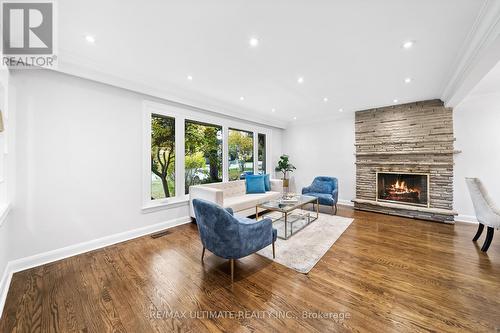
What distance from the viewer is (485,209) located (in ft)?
8.93

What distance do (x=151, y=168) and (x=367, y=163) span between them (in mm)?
5274

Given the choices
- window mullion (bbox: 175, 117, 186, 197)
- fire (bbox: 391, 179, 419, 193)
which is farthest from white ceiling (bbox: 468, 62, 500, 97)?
window mullion (bbox: 175, 117, 186, 197)

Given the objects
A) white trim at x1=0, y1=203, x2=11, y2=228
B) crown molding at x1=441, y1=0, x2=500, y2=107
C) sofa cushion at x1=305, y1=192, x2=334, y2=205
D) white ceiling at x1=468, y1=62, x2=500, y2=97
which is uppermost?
white ceiling at x1=468, y1=62, x2=500, y2=97

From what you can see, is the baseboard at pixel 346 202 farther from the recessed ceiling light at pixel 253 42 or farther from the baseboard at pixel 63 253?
the recessed ceiling light at pixel 253 42

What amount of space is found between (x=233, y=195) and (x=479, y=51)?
14.7 ft

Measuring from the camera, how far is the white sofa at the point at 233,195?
3.69 m

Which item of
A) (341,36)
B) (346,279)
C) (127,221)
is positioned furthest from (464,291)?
(127,221)

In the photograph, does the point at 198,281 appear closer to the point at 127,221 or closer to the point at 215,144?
the point at 127,221

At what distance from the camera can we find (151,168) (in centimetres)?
366

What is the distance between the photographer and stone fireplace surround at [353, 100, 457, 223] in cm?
420

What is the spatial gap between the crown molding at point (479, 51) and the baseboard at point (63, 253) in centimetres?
508

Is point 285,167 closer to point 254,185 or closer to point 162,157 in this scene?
point 254,185

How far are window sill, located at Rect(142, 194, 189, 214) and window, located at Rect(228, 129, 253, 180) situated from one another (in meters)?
1.55

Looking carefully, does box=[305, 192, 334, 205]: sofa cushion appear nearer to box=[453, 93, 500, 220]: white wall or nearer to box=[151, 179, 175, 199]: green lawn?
box=[453, 93, 500, 220]: white wall
